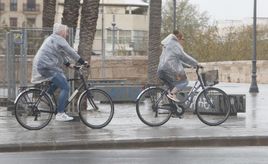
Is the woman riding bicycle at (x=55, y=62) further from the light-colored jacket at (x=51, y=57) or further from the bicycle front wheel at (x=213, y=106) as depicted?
the bicycle front wheel at (x=213, y=106)

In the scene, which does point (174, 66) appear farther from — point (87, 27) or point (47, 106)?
point (87, 27)

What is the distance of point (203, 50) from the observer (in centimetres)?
5516

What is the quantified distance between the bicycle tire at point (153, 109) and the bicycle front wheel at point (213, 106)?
63 centimetres

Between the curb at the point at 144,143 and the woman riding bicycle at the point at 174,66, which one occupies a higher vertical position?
the woman riding bicycle at the point at 174,66

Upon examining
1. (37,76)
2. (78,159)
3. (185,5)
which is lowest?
(78,159)

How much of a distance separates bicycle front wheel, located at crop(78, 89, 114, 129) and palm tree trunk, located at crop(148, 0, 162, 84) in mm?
8720

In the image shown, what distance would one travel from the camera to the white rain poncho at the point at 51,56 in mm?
12312

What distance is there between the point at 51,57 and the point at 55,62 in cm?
12

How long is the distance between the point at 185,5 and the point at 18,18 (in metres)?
46.4

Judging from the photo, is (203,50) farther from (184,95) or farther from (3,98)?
(184,95)

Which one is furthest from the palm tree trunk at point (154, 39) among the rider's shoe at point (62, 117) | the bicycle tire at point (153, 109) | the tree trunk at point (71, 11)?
the rider's shoe at point (62, 117)

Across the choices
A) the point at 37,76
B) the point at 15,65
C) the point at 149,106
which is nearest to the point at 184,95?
the point at 149,106

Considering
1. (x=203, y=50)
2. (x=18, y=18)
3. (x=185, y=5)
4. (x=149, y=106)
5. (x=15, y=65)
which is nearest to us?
(x=149, y=106)

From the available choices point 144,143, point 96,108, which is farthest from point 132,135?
point 96,108
